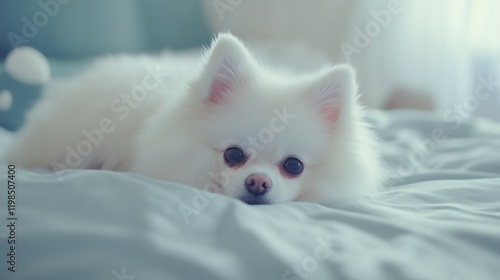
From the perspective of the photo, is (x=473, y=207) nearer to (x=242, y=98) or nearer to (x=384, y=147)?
(x=242, y=98)

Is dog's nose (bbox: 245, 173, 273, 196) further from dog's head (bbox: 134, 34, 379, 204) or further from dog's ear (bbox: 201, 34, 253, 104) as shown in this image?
dog's ear (bbox: 201, 34, 253, 104)

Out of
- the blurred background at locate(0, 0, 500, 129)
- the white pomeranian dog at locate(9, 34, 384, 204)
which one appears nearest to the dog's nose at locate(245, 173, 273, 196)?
the white pomeranian dog at locate(9, 34, 384, 204)

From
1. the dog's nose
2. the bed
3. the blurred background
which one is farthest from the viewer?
the blurred background

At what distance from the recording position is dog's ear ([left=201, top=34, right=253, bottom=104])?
1494 millimetres

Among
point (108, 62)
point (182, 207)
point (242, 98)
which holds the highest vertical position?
point (108, 62)

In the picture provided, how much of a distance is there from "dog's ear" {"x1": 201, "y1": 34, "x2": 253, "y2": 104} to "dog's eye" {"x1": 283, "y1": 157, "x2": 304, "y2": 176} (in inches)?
11.3

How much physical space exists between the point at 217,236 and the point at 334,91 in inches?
29.4

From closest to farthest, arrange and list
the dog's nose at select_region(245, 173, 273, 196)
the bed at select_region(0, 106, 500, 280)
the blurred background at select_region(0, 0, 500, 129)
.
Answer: the bed at select_region(0, 106, 500, 280) → the dog's nose at select_region(245, 173, 273, 196) → the blurred background at select_region(0, 0, 500, 129)

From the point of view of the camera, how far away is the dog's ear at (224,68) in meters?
1.49

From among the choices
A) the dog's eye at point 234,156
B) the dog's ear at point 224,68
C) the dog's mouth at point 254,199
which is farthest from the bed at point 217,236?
the dog's ear at point 224,68

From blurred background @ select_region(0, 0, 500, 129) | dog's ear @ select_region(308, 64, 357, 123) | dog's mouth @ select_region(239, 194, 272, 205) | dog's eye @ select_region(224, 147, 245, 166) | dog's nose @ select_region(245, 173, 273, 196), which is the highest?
blurred background @ select_region(0, 0, 500, 129)

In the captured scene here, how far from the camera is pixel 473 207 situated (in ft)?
4.55

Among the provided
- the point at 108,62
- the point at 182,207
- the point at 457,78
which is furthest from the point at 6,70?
the point at 457,78

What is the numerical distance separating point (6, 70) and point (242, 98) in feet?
4.89
